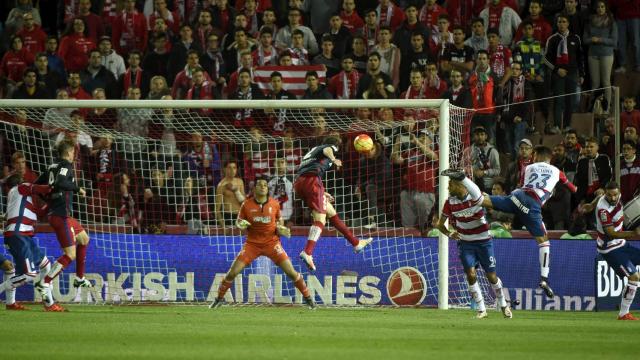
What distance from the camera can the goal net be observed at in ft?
65.4

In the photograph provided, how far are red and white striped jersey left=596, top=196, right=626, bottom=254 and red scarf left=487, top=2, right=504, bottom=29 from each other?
6.40 meters

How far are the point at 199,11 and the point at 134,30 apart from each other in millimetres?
1475

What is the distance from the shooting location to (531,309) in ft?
64.9

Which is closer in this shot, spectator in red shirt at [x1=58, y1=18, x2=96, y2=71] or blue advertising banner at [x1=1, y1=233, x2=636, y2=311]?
blue advertising banner at [x1=1, y1=233, x2=636, y2=311]

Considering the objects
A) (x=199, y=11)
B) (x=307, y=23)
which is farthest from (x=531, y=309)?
(x=199, y=11)

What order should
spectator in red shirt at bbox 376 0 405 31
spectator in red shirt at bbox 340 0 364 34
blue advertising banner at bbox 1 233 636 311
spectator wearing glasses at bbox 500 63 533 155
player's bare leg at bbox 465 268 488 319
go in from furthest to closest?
spectator in red shirt at bbox 340 0 364 34 → spectator in red shirt at bbox 376 0 405 31 → spectator wearing glasses at bbox 500 63 533 155 → blue advertising banner at bbox 1 233 636 311 → player's bare leg at bbox 465 268 488 319

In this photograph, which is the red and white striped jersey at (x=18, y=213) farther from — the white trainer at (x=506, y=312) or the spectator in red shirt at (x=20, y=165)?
the white trainer at (x=506, y=312)

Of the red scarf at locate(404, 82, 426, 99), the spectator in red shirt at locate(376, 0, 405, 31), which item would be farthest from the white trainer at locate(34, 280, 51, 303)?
the spectator in red shirt at locate(376, 0, 405, 31)

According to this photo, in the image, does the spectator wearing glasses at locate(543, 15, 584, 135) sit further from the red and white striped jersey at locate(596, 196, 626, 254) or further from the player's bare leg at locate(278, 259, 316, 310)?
the player's bare leg at locate(278, 259, 316, 310)

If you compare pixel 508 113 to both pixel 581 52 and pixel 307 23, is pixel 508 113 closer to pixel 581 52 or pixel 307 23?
pixel 581 52

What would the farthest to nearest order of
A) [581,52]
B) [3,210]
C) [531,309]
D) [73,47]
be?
[73,47]
[581,52]
[3,210]
[531,309]

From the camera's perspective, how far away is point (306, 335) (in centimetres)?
1348

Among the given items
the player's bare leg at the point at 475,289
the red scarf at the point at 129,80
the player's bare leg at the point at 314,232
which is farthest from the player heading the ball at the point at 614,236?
the red scarf at the point at 129,80

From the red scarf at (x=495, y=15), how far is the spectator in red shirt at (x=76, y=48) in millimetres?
8153
